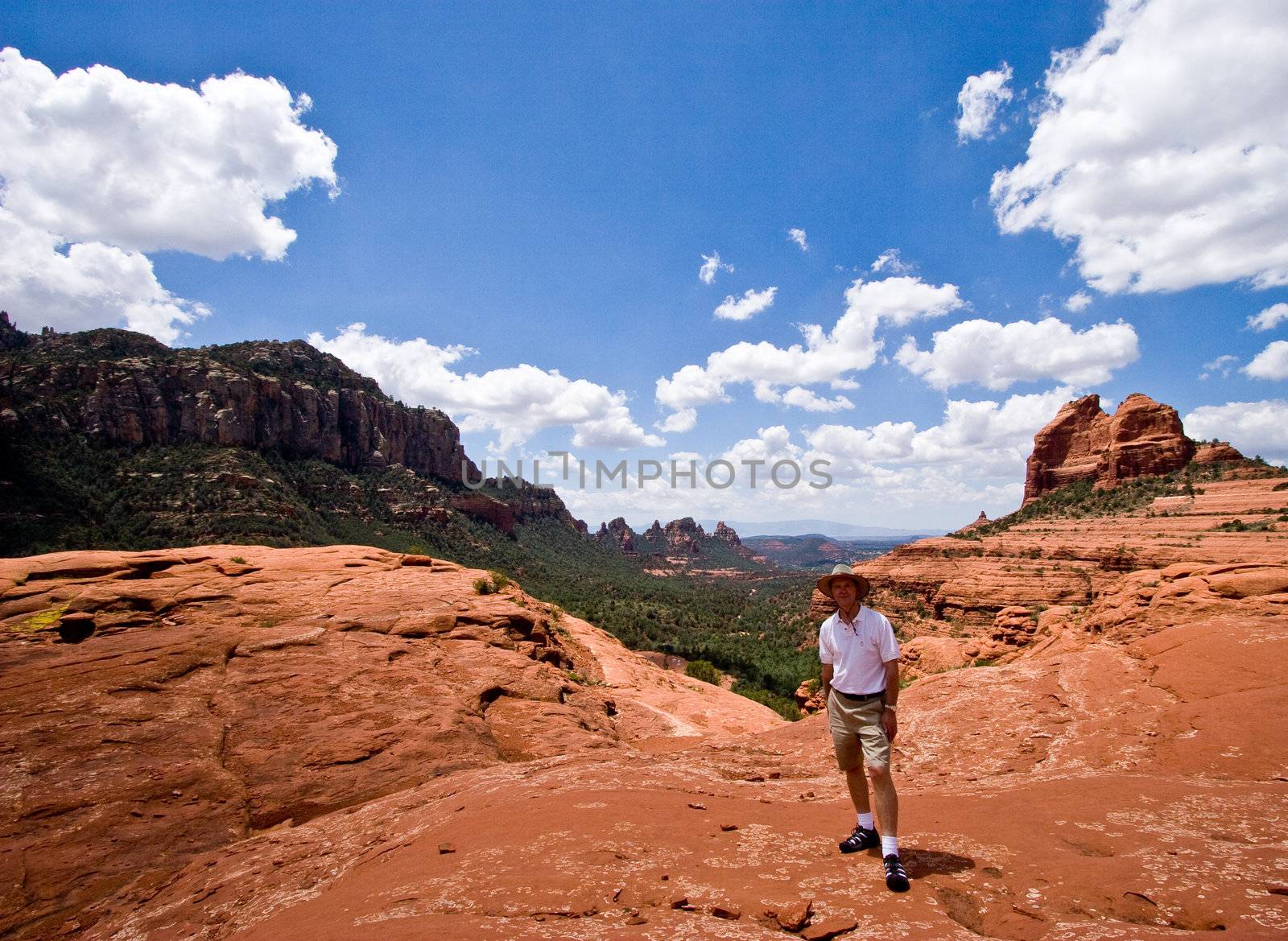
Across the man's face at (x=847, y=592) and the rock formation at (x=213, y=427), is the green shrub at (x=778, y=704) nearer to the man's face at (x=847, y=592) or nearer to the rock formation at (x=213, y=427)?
the man's face at (x=847, y=592)

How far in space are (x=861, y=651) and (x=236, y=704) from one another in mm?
10780

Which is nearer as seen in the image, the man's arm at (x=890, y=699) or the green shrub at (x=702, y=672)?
the man's arm at (x=890, y=699)

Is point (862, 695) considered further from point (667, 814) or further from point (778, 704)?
point (778, 704)

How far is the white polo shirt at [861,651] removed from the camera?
5574mm

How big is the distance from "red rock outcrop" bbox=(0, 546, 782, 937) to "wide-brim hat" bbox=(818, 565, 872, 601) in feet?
22.1

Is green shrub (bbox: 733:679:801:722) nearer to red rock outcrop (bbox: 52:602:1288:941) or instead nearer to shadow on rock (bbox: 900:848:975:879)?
red rock outcrop (bbox: 52:602:1288:941)

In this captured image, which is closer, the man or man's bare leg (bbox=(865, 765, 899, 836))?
man's bare leg (bbox=(865, 765, 899, 836))

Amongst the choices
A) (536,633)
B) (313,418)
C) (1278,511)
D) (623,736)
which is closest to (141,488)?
(313,418)

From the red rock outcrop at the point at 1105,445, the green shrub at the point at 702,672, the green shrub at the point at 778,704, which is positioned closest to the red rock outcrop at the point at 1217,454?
the red rock outcrop at the point at 1105,445

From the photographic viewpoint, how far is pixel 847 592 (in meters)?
5.77

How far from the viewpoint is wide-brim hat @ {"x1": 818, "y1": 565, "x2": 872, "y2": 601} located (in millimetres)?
5715

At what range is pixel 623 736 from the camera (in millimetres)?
13047

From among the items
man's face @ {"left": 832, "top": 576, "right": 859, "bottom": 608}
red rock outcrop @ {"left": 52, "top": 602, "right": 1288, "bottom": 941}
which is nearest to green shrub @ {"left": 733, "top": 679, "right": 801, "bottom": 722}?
red rock outcrop @ {"left": 52, "top": 602, "right": 1288, "bottom": 941}

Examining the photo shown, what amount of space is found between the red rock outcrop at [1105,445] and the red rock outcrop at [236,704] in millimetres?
A: 80114
